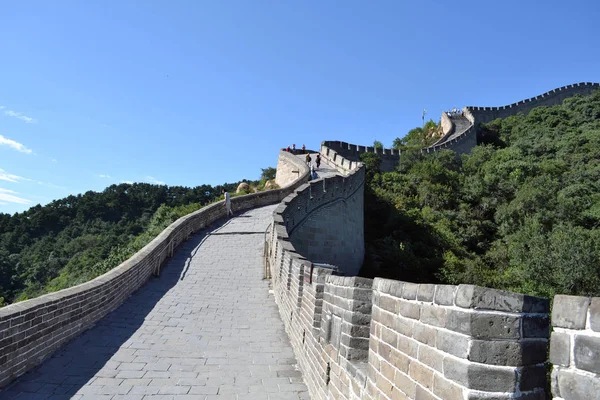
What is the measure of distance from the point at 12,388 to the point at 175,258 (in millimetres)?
7320

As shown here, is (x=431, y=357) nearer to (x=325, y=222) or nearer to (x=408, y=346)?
(x=408, y=346)

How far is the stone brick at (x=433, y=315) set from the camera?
2045mm

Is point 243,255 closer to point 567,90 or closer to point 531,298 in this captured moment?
point 531,298

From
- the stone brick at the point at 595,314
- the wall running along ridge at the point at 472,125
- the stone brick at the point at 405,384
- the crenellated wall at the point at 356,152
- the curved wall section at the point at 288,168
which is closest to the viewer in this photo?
the stone brick at the point at 595,314

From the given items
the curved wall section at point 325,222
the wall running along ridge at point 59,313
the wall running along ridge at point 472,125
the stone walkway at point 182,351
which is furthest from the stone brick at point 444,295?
the wall running along ridge at point 472,125

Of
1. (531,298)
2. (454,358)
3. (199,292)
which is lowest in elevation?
(199,292)

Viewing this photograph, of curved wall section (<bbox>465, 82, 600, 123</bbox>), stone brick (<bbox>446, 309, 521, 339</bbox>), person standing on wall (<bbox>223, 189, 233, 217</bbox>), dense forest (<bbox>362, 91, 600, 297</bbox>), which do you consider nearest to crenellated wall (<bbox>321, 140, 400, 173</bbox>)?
dense forest (<bbox>362, 91, 600, 297</bbox>)

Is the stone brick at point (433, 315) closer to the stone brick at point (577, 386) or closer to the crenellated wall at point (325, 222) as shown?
the stone brick at point (577, 386)

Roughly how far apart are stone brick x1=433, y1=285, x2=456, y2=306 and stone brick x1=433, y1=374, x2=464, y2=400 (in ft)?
1.10

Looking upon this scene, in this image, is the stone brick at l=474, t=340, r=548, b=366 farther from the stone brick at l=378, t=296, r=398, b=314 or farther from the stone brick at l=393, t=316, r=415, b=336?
the stone brick at l=378, t=296, r=398, b=314

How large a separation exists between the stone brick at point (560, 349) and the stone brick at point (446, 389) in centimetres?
44

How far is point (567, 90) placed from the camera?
183ft

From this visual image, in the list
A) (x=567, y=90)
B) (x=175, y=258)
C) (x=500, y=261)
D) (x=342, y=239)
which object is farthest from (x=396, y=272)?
(x=567, y=90)

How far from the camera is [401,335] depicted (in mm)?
2445
